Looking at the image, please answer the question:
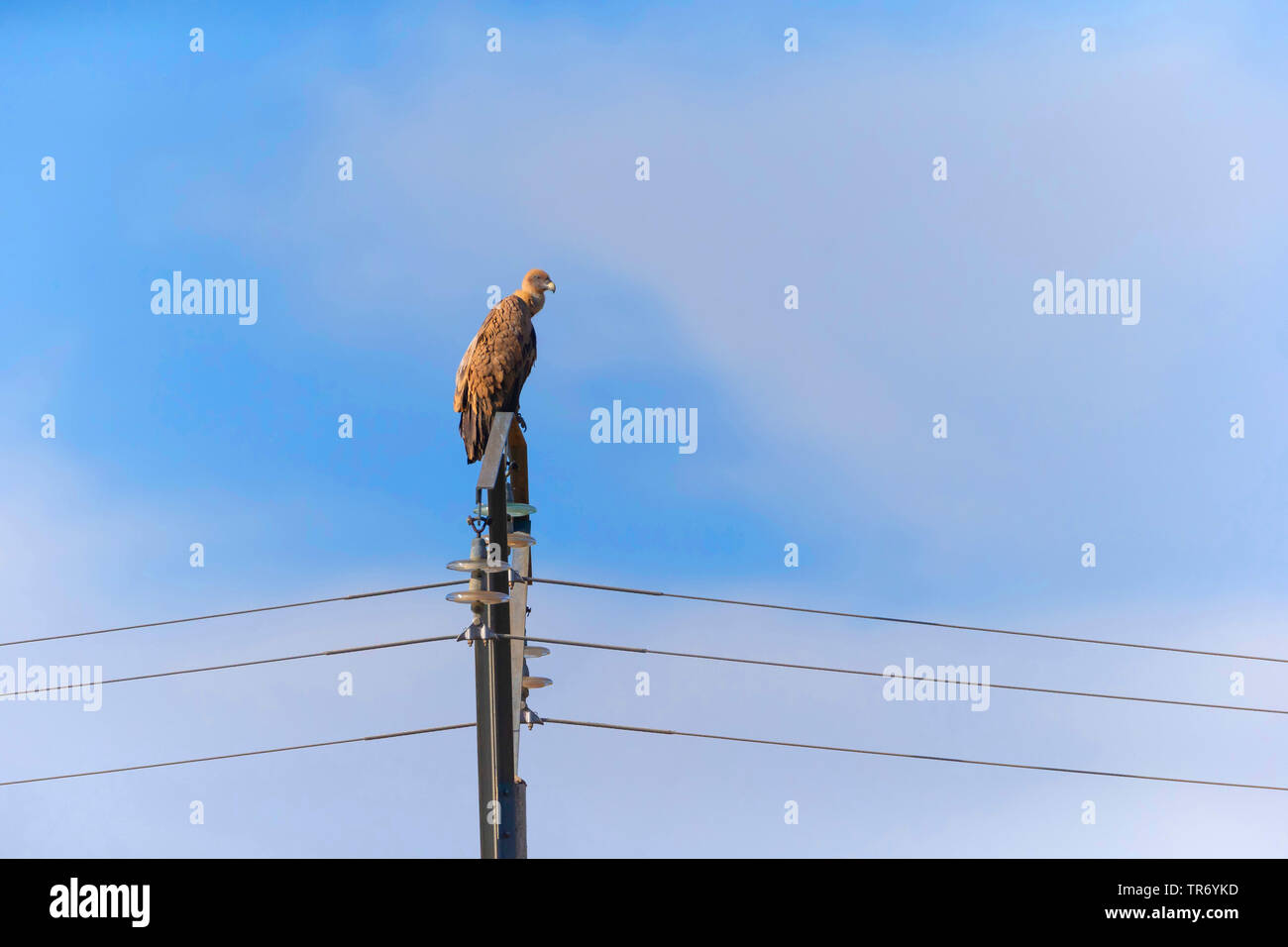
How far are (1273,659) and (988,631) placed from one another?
3183 mm

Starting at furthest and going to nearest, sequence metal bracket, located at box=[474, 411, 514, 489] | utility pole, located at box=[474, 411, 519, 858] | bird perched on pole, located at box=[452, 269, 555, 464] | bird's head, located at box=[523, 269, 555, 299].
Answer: bird's head, located at box=[523, 269, 555, 299], bird perched on pole, located at box=[452, 269, 555, 464], metal bracket, located at box=[474, 411, 514, 489], utility pole, located at box=[474, 411, 519, 858]

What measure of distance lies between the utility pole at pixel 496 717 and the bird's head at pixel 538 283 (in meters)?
4.53

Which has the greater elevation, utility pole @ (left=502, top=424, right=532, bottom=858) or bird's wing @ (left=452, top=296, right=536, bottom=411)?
bird's wing @ (left=452, top=296, right=536, bottom=411)

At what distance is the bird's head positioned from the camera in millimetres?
14070

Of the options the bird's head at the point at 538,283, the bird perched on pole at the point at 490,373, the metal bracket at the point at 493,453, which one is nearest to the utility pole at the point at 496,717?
the metal bracket at the point at 493,453

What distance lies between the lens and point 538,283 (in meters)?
14.1

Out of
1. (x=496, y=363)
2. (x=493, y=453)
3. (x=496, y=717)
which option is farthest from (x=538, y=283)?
(x=496, y=717)

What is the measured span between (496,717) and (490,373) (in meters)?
3.27

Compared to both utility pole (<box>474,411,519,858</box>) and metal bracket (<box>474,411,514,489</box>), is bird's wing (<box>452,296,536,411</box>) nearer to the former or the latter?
metal bracket (<box>474,411,514,489</box>)

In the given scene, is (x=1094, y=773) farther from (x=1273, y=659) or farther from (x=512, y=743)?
(x=512, y=743)

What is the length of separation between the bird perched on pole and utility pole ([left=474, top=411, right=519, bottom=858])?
1287 mm

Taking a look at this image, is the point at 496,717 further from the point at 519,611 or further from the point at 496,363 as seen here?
the point at 496,363

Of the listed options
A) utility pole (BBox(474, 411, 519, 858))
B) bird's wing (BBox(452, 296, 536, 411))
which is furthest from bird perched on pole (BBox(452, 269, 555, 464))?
utility pole (BBox(474, 411, 519, 858))

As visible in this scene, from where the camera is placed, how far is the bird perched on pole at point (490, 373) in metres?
11.1
